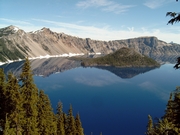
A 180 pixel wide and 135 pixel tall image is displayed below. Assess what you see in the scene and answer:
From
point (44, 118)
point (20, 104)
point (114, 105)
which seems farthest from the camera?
point (114, 105)

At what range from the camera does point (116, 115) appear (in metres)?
102

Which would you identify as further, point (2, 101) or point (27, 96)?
point (2, 101)

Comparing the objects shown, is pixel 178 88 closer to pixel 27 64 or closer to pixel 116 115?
pixel 27 64

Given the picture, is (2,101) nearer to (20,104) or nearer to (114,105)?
(20,104)

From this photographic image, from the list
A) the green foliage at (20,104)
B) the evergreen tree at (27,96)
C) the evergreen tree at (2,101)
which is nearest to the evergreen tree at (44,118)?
the green foliage at (20,104)

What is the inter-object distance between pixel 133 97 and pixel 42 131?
108543 millimetres

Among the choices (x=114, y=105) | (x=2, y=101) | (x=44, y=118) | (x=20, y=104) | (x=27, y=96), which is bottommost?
(x=114, y=105)

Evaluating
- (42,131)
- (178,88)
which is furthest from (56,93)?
(178,88)

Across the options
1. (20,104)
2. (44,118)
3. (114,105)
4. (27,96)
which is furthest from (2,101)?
(114,105)

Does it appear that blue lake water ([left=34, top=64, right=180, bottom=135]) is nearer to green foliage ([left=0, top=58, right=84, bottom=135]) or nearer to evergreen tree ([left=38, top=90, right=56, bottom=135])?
evergreen tree ([left=38, top=90, right=56, bottom=135])

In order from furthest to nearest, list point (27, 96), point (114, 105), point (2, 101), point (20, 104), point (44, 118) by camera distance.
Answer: point (114, 105), point (44, 118), point (2, 101), point (27, 96), point (20, 104)

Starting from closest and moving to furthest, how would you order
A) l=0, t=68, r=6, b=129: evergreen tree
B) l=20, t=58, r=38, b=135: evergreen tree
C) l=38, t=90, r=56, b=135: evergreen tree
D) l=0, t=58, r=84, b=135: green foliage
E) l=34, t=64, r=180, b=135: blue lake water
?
1. l=0, t=58, r=84, b=135: green foliage
2. l=20, t=58, r=38, b=135: evergreen tree
3. l=0, t=68, r=6, b=129: evergreen tree
4. l=38, t=90, r=56, b=135: evergreen tree
5. l=34, t=64, r=180, b=135: blue lake water

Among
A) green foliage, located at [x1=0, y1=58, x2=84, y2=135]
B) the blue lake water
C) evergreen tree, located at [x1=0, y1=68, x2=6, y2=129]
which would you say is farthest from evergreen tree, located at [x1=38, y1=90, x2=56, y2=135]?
the blue lake water

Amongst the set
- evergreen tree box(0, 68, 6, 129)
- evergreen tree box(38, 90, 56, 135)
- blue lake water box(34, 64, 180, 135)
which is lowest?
blue lake water box(34, 64, 180, 135)
